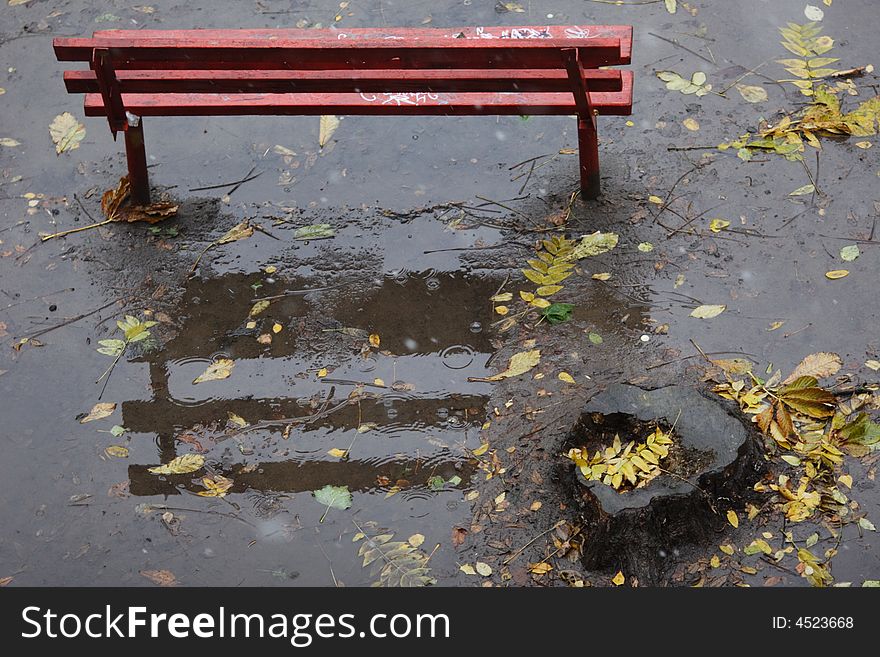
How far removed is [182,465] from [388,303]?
1260 mm

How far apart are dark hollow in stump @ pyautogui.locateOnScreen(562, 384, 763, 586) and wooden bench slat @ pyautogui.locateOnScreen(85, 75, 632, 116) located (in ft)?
5.04

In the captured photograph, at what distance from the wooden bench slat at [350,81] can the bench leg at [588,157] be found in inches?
11.2

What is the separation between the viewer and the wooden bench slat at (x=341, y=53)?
468cm

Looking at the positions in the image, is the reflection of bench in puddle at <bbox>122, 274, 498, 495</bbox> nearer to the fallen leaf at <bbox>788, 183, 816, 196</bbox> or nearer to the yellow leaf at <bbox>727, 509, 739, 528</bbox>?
the yellow leaf at <bbox>727, 509, 739, 528</bbox>

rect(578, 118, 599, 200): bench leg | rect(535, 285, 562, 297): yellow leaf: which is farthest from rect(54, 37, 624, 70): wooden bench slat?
rect(535, 285, 562, 297): yellow leaf

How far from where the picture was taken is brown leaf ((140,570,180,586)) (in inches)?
164

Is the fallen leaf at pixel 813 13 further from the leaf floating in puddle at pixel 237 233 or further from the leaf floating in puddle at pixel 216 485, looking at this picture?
the leaf floating in puddle at pixel 216 485

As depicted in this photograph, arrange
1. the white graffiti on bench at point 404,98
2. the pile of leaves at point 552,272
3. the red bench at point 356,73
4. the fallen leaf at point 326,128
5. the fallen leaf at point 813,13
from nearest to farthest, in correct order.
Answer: the red bench at point 356,73 → the pile of leaves at point 552,272 → the white graffiti on bench at point 404,98 → the fallen leaf at point 326,128 → the fallen leaf at point 813,13

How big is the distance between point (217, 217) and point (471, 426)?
194 centimetres

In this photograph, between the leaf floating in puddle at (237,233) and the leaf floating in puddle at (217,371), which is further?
the leaf floating in puddle at (237,233)

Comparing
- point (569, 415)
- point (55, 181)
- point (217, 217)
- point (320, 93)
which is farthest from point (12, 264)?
point (569, 415)

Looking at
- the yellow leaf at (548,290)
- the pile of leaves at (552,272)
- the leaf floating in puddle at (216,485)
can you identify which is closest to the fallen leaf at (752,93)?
the pile of leaves at (552,272)

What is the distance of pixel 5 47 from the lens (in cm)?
666

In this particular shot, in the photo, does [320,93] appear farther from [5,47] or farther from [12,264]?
[5,47]
